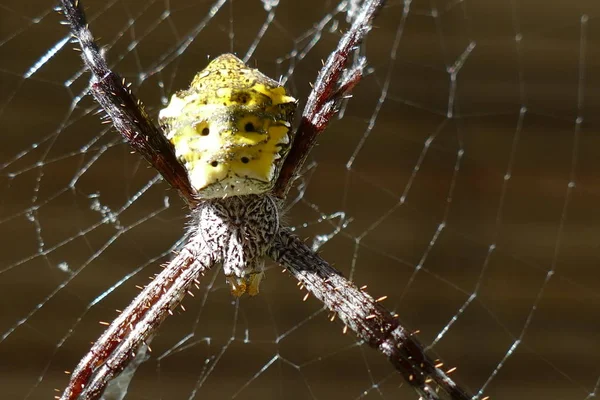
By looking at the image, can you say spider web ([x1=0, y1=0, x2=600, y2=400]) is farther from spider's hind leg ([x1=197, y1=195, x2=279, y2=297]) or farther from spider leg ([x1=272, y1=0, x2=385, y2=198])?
spider leg ([x1=272, y1=0, x2=385, y2=198])

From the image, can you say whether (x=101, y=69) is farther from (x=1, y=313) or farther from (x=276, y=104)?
(x=1, y=313)

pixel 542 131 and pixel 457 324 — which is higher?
pixel 542 131

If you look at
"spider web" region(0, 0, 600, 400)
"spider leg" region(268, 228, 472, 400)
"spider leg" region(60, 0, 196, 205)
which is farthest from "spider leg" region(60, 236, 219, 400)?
"spider web" region(0, 0, 600, 400)

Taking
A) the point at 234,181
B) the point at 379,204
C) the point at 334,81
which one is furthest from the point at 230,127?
the point at 379,204

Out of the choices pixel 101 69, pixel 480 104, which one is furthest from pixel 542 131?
pixel 101 69

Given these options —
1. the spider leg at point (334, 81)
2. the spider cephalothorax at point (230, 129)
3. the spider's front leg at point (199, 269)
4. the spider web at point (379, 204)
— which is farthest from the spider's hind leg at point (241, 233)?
the spider web at point (379, 204)
